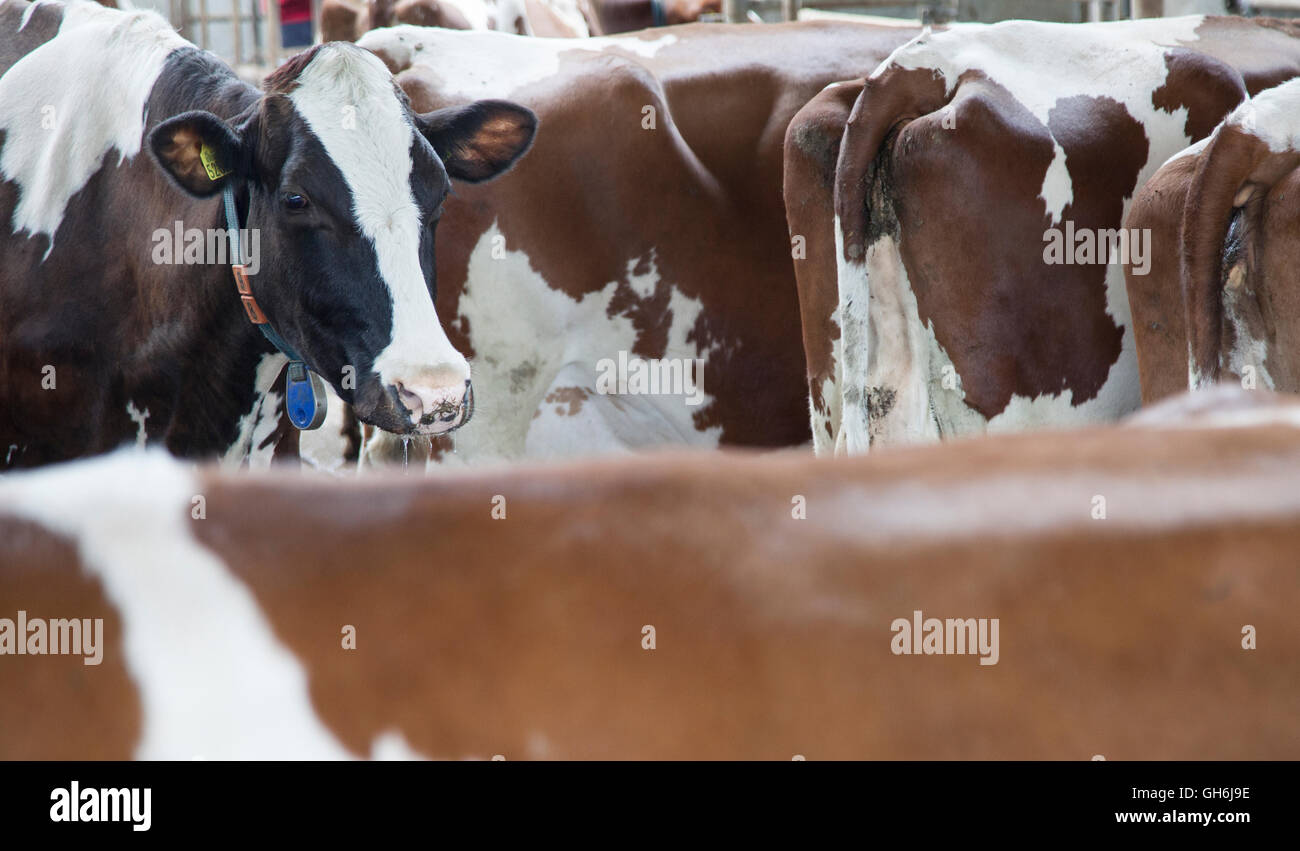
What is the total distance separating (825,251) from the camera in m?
3.44

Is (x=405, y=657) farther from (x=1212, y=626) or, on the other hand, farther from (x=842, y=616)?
(x=1212, y=626)

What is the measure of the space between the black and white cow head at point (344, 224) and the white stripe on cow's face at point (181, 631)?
1.75 m

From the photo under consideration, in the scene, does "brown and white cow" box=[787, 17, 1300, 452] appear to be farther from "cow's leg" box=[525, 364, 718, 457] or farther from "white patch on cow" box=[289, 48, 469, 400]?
"white patch on cow" box=[289, 48, 469, 400]

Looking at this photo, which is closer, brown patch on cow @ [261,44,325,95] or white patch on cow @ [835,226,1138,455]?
brown patch on cow @ [261,44,325,95]

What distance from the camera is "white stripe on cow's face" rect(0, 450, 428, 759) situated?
0.80 m

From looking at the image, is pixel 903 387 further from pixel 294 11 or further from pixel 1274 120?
pixel 294 11

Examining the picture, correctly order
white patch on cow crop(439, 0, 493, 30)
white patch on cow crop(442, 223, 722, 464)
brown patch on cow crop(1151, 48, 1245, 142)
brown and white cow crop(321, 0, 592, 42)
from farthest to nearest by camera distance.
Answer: white patch on cow crop(439, 0, 493, 30) < brown and white cow crop(321, 0, 592, 42) < white patch on cow crop(442, 223, 722, 464) < brown patch on cow crop(1151, 48, 1245, 142)

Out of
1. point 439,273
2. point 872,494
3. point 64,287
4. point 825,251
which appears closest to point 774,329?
point 825,251

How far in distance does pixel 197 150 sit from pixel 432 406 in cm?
80

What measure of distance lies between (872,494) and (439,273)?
312 cm

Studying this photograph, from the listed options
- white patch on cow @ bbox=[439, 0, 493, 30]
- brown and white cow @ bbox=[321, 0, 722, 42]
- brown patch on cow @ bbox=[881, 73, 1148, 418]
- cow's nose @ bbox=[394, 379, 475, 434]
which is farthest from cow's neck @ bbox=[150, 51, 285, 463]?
white patch on cow @ bbox=[439, 0, 493, 30]

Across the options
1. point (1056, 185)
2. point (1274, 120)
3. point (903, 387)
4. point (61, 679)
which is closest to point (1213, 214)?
point (1274, 120)

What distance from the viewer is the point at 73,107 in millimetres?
3045

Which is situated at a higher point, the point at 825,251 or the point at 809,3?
the point at 809,3
